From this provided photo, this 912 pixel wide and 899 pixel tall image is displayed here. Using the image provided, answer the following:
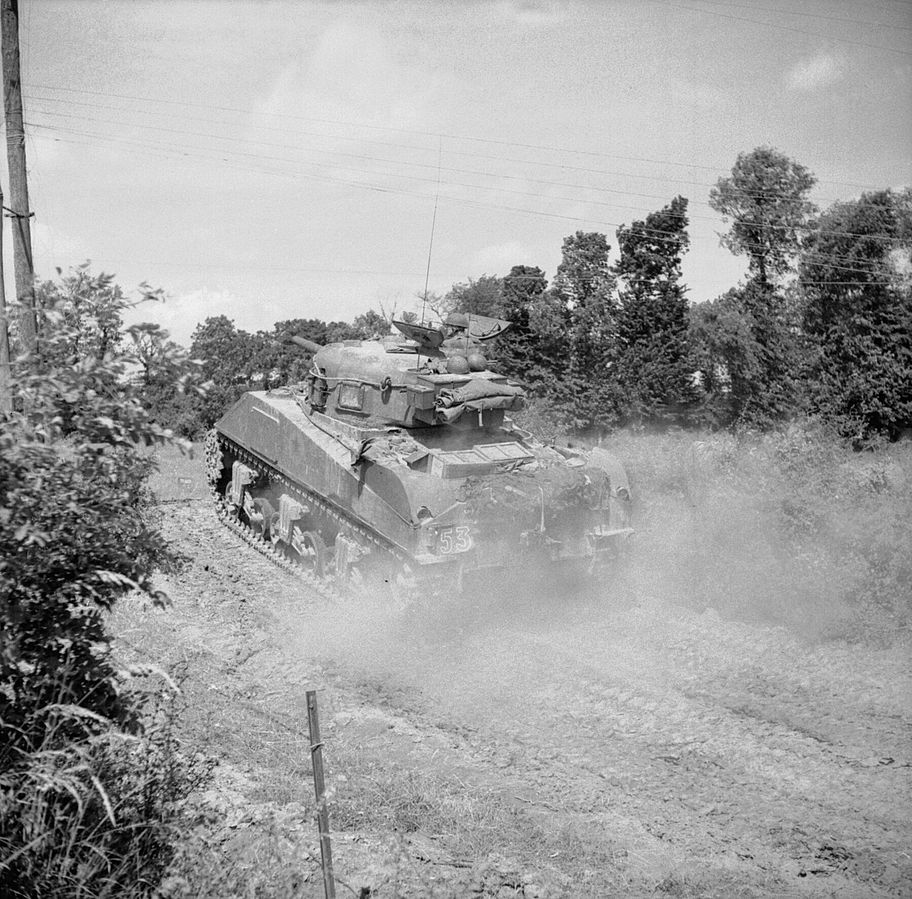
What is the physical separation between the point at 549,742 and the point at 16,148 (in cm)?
1015

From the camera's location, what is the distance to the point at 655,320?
27.5 meters

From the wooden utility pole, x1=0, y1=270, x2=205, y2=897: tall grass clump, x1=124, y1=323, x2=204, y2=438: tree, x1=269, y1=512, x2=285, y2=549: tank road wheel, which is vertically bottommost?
x1=269, y1=512, x2=285, y2=549: tank road wheel

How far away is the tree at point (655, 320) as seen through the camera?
27.1 meters

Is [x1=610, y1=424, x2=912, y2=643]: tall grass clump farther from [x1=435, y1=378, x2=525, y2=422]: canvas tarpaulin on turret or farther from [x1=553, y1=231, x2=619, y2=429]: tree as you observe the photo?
[x1=553, y1=231, x2=619, y2=429]: tree

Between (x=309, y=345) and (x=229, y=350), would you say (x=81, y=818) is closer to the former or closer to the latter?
(x=309, y=345)

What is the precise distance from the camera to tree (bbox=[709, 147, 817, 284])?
2659 cm

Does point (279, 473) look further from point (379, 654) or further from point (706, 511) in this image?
point (706, 511)

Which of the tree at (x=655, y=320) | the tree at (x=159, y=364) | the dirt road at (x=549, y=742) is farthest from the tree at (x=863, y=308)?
the tree at (x=159, y=364)

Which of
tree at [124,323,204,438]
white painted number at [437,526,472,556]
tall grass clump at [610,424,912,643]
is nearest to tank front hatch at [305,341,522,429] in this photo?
white painted number at [437,526,472,556]

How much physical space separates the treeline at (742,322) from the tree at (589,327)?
0.04 m

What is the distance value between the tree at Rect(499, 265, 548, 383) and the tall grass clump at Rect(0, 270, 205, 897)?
24948 millimetres

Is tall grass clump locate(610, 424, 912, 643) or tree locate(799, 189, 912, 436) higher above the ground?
tree locate(799, 189, 912, 436)

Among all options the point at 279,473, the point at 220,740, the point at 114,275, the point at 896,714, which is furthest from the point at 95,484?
the point at 279,473

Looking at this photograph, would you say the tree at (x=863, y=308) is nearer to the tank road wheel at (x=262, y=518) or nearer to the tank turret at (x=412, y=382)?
the tank turret at (x=412, y=382)
